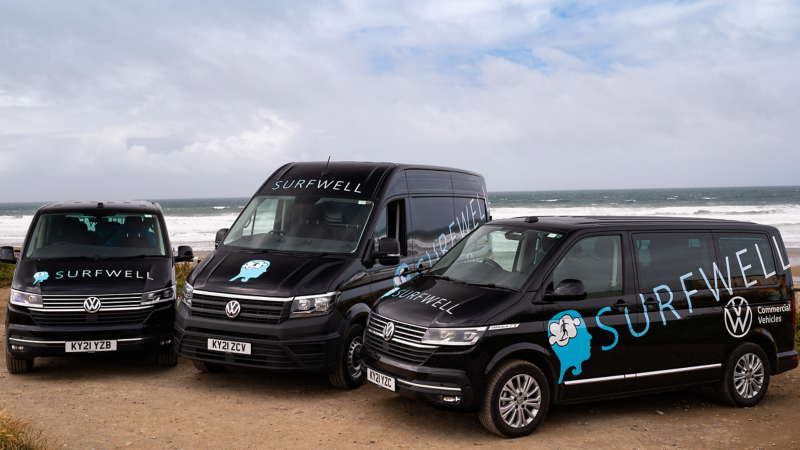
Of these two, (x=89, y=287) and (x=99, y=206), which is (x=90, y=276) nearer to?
(x=89, y=287)

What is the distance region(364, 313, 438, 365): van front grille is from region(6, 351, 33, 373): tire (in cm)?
424

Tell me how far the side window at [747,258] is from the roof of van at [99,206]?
688 cm

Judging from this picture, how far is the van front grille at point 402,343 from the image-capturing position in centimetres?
584

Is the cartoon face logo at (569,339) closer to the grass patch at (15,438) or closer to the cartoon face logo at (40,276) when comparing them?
the grass patch at (15,438)

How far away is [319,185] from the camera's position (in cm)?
832

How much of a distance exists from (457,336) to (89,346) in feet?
14.2

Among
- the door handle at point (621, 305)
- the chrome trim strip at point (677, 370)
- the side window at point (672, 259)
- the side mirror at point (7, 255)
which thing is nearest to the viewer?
the door handle at point (621, 305)

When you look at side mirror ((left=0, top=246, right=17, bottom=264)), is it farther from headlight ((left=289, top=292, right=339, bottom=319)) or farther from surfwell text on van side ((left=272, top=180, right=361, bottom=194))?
headlight ((left=289, top=292, right=339, bottom=319))

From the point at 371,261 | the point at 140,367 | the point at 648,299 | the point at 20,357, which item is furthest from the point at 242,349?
the point at 648,299

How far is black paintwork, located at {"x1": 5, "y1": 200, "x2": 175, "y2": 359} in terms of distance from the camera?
7.61 m

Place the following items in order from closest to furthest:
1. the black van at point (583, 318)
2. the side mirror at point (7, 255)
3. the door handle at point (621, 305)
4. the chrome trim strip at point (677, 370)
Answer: the black van at point (583, 318) → the door handle at point (621, 305) → the chrome trim strip at point (677, 370) → the side mirror at point (7, 255)

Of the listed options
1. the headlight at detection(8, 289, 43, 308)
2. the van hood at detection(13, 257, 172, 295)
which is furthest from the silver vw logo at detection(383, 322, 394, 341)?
the headlight at detection(8, 289, 43, 308)

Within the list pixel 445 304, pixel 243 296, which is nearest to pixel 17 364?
pixel 243 296

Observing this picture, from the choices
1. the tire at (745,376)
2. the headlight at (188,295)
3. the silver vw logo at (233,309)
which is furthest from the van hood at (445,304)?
the tire at (745,376)
